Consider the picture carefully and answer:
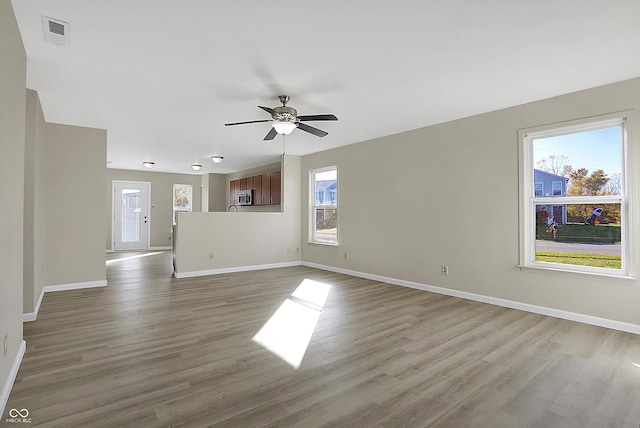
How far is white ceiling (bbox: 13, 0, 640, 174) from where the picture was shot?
2229mm

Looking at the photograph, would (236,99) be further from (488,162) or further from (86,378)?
(488,162)

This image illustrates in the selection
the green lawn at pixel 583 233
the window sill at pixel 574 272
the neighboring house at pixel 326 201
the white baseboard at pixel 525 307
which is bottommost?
the white baseboard at pixel 525 307

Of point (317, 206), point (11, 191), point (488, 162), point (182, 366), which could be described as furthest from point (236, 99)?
point (317, 206)

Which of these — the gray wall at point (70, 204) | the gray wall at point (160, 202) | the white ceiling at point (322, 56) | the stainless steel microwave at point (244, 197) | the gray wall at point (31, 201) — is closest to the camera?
the white ceiling at point (322, 56)

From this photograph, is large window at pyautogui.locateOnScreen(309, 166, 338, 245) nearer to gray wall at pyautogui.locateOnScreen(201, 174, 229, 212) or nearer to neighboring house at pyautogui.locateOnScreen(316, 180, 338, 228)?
neighboring house at pyautogui.locateOnScreen(316, 180, 338, 228)

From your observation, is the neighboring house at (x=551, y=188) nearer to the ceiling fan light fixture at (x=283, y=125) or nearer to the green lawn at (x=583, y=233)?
the green lawn at (x=583, y=233)

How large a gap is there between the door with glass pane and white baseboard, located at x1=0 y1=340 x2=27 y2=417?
8.01 metres

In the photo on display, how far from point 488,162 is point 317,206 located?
12.3 feet

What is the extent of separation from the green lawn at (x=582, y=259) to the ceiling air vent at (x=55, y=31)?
16.6ft

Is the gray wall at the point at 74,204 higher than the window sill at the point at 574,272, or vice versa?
the gray wall at the point at 74,204

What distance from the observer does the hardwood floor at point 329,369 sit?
192 cm

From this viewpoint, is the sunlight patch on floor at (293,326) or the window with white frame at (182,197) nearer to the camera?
the sunlight patch on floor at (293,326)

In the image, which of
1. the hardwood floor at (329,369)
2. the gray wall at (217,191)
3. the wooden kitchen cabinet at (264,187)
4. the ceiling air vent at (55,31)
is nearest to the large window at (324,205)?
the wooden kitchen cabinet at (264,187)

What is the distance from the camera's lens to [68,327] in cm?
336
